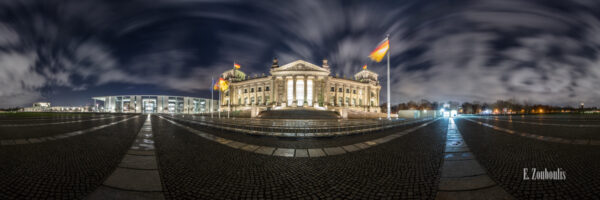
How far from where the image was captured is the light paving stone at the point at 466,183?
3.44 meters

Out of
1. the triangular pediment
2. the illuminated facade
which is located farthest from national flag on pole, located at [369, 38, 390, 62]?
the triangular pediment

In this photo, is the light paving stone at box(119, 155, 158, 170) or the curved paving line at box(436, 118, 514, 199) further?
the light paving stone at box(119, 155, 158, 170)

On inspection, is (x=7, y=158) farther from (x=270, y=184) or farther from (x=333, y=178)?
(x=333, y=178)

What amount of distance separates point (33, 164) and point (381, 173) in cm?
786

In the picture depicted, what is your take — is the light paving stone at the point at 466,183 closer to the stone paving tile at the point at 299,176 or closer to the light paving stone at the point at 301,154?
the stone paving tile at the point at 299,176

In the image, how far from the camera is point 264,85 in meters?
72.1

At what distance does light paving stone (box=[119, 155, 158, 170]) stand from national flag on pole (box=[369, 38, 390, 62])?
20905 mm

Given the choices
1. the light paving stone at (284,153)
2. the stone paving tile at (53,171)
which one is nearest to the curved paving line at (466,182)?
→ the light paving stone at (284,153)

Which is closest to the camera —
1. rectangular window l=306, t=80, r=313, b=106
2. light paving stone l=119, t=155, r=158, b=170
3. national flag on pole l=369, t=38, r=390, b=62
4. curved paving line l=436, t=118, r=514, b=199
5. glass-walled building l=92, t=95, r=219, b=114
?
curved paving line l=436, t=118, r=514, b=199

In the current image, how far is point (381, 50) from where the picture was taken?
2181 centimetres

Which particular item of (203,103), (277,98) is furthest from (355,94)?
(203,103)

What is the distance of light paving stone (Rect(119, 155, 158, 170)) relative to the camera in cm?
465

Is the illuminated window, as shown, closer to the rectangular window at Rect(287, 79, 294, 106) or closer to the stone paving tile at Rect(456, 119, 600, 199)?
the rectangular window at Rect(287, 79, 294, 106)

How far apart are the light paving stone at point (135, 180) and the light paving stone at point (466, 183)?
15.8 ft
